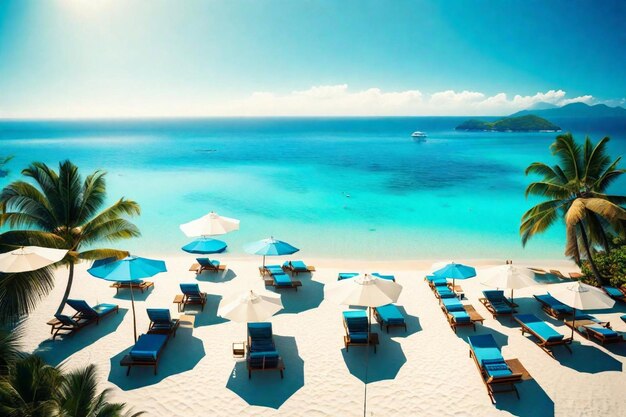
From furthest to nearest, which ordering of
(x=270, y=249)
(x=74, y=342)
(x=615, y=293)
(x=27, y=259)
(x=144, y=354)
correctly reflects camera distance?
(x=270, y=249) → (x=615, y=293) → (x=74, y=342) → (x=27, y=259) → (x=144, y=354)

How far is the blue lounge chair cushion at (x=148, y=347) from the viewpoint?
26.7ft

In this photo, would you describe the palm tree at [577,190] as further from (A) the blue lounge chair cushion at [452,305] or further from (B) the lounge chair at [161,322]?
(B) the lounge chair at [161,322]

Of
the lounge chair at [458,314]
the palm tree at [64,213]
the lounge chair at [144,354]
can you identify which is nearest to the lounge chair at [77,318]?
the palm tree at [64,213]

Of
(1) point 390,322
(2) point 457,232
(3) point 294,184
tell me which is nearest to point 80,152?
(3) point 294,184

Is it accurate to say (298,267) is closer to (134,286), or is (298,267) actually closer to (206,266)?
(206,266)

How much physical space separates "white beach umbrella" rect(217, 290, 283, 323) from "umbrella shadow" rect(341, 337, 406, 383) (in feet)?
7.34

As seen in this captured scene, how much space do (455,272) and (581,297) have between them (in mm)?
3353

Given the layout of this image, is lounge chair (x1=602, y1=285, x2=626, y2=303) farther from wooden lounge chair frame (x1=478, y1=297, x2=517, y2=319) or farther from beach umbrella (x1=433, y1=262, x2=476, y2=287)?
beach umbrella (x1=433, y1=262, x2=476, y2=287)

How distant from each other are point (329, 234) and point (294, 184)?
18.9 meters

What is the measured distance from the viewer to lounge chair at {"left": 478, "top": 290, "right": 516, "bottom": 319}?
11.1m

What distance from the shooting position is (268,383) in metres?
8.02

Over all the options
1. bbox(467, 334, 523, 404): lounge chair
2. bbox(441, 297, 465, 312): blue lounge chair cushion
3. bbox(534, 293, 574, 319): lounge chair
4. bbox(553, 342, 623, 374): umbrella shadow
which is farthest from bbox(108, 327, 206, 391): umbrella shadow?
bbox(534, 293, 574, 319): lounge chair

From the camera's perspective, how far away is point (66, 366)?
8430 mm

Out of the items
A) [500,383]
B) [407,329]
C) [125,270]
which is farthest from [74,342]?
[500,383]
